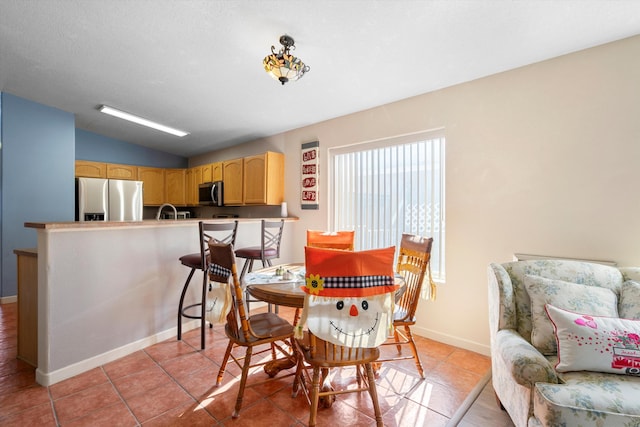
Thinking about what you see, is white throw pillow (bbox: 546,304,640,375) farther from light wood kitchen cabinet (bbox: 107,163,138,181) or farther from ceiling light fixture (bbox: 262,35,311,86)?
light wood kitchen cabinet (bbox: 107,163,138,181)

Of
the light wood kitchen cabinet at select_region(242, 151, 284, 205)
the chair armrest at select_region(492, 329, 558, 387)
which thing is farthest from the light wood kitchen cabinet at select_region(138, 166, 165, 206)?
the chair armrest at select_region(492, 329, 558, 387)

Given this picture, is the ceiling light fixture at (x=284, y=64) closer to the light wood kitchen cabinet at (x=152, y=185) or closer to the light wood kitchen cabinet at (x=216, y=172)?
the light wood kitchen cabinet at (x=216, y=172)

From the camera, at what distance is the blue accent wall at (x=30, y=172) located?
372 cm

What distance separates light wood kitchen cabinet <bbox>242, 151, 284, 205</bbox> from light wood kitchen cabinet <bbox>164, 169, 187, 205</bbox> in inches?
88.3

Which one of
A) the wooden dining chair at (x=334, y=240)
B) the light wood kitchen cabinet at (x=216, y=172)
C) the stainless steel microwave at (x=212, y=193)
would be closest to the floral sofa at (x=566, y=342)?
the wooden dining chair at (x=334, y=240)

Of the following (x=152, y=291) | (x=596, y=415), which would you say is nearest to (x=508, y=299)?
(x=596, y=415)

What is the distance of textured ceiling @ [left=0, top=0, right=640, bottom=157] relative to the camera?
1826mm

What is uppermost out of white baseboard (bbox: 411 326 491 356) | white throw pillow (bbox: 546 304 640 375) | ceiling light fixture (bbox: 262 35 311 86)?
ceiling light fixture (bbox: 262 35 311 86)

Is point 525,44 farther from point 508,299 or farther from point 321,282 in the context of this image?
point 321,282

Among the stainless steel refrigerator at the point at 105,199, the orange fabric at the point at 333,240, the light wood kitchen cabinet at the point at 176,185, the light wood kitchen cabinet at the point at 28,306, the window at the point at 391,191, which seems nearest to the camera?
the light wood kitchen cabinet at the point at 28,306

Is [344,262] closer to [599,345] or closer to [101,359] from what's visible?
[599,345]

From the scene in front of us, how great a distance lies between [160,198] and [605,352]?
6.66 m

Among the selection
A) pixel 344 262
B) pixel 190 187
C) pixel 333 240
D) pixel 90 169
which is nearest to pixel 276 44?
pixel 333 240

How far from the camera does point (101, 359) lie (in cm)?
231
